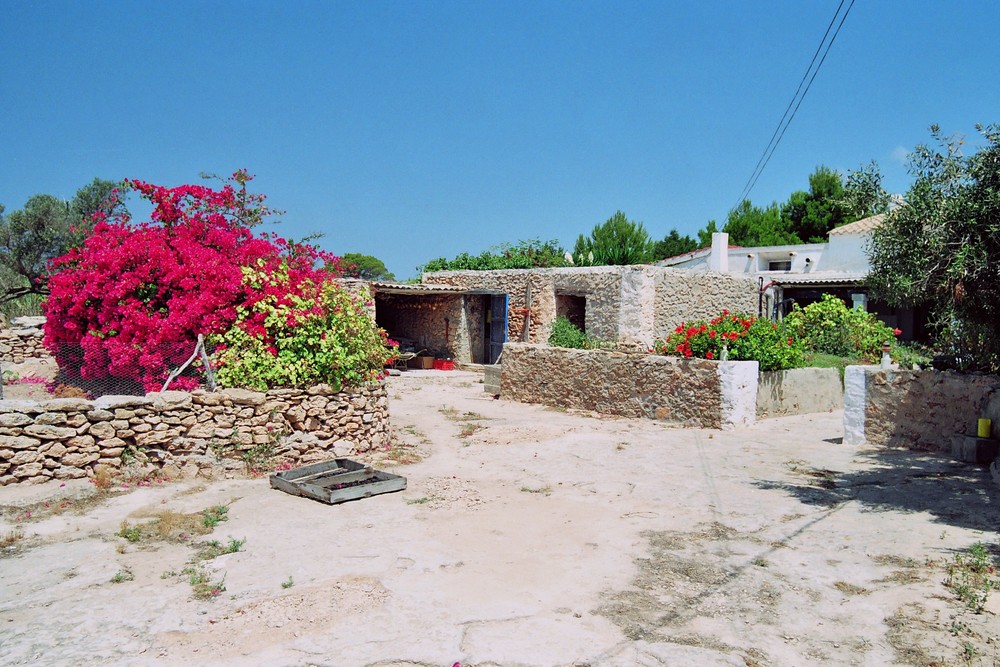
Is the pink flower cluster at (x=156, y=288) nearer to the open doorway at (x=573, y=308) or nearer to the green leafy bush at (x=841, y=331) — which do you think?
the open doorway at (x=573, y=308)

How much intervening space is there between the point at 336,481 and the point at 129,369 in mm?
2938

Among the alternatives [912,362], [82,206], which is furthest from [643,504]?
[82,206]

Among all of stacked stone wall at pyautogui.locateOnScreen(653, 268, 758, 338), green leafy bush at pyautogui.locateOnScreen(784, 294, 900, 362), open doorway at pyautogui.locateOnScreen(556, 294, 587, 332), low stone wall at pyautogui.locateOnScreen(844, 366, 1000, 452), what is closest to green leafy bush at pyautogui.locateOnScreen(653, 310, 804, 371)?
low stone wall at pyautogui.locateOnScreen(844, 366, 1000, 452)

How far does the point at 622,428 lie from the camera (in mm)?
11297

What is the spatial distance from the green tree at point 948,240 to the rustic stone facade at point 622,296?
408 inches

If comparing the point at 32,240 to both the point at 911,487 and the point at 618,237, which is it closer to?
the point at 911,487

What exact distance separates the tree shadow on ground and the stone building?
9.09 metres

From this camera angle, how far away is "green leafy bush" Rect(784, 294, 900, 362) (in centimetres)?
1523

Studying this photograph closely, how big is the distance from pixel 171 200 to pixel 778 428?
9.79 meters

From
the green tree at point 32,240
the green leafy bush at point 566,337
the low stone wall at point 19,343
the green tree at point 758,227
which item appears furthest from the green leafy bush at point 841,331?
the green tree at point 758,227

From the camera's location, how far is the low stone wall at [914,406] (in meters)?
8.77

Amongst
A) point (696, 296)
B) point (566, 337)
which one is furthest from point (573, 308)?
point (566, 337)

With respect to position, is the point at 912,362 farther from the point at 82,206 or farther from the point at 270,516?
the point at 82,206

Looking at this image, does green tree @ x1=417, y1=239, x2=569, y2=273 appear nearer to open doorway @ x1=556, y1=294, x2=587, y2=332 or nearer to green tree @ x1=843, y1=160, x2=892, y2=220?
open doorway @ x1=556, y1=294, x2=587, y2=332
